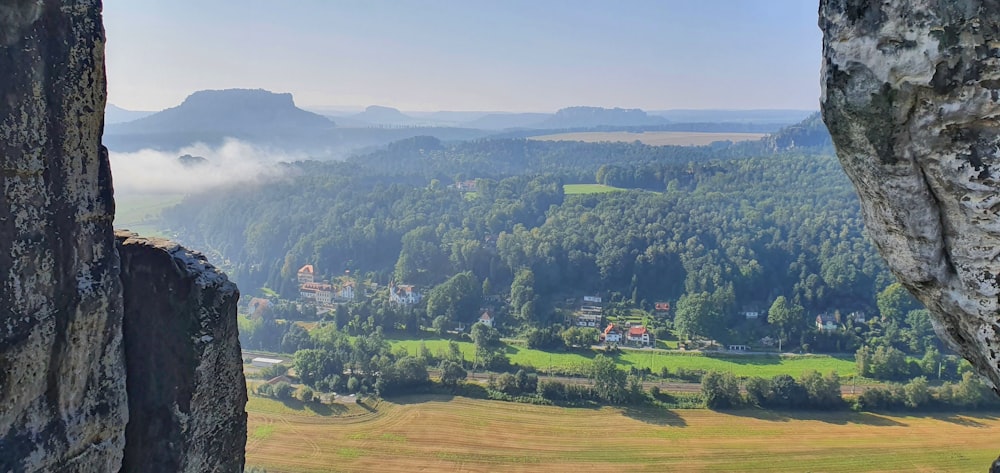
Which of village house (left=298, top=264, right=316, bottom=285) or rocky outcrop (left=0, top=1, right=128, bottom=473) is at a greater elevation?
rocky outcrop (left=0, top=1, right=128, bottom=473)

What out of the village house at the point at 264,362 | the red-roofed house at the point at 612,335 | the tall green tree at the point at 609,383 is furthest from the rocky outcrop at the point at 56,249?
the red-roofed house at the point at 612,335

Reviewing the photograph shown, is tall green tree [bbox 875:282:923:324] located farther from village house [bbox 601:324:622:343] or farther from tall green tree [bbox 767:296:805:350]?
village house [bbox 601:324:622:343]

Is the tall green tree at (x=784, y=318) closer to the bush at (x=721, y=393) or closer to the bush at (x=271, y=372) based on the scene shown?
the bush at (x=721, y=393)

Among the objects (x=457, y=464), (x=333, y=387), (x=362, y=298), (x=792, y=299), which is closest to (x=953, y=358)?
(x=792, y=299)

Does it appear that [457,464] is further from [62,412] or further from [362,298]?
[362,298]

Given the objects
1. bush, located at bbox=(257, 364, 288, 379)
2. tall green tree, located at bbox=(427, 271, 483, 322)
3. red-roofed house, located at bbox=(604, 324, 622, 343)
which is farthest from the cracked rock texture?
tall green tree, located at bbox=(427, 271, 483, 322)
